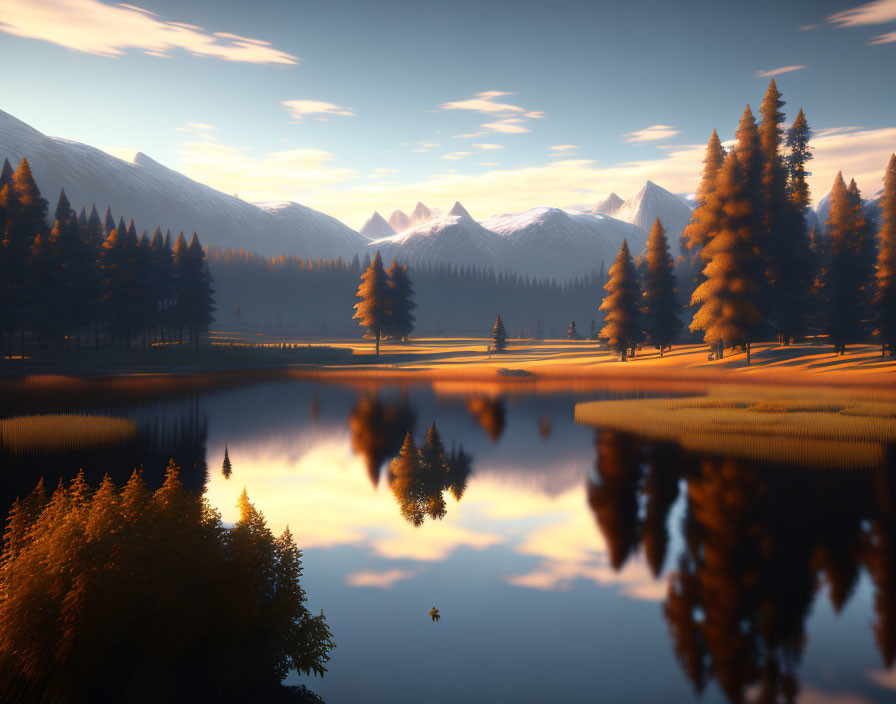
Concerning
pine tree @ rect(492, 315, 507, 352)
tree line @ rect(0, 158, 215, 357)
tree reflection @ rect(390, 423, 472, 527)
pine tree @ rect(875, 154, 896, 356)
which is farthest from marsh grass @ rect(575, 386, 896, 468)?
pine tree @ rect(492, 315, 507, 352)

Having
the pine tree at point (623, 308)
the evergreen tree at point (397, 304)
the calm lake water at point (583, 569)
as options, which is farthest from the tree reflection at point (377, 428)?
the evergreen tree at point (397, 304)

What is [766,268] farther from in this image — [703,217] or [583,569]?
[583,569]

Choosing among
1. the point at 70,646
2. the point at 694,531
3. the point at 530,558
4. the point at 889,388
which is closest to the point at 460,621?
the point at 530,558

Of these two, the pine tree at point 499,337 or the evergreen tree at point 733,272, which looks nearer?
the evergreen tree at point 733,272

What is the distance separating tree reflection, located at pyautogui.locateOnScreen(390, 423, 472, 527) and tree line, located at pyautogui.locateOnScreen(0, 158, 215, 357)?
56.3m

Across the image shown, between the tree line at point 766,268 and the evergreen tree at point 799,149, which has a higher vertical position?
the evergreen tree at point 799,149

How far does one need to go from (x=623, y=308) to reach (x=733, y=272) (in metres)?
15.6

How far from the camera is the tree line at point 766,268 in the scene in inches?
1941

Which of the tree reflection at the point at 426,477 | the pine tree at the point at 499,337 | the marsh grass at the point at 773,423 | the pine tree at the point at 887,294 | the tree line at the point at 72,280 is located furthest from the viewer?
the pine tree at the point at 499,337

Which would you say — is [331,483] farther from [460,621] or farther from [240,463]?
[460,621]

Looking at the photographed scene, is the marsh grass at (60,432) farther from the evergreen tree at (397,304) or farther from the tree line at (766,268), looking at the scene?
the evergreen tree at (397,304)

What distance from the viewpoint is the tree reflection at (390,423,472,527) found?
1614cm

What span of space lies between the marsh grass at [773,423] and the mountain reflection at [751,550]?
2.04 meters

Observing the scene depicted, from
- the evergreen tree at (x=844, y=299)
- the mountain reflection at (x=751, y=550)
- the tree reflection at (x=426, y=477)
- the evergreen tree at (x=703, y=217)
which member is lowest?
the tree reflection at (x=426, y=477)
